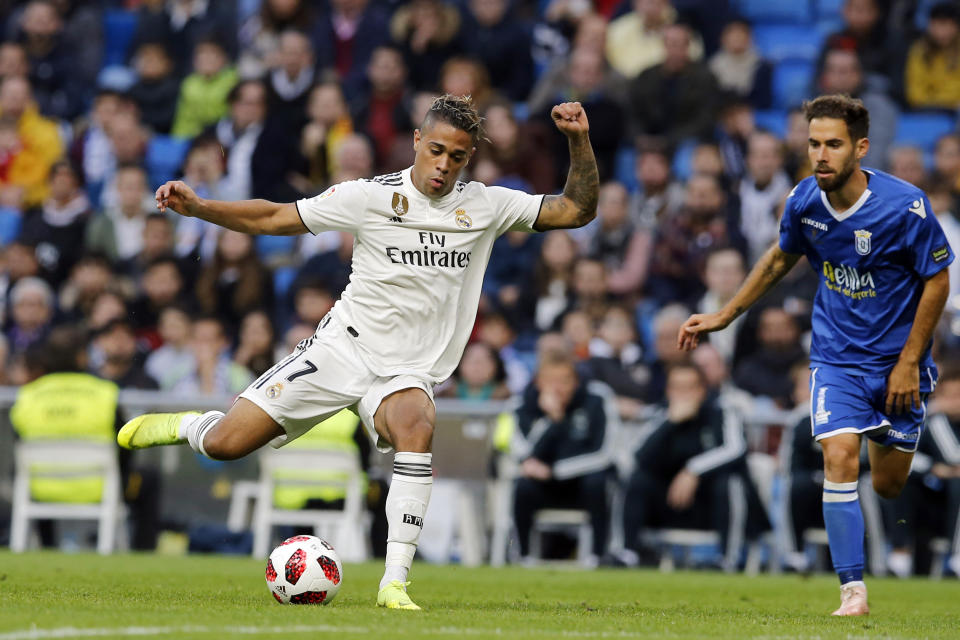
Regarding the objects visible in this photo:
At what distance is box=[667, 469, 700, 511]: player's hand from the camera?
13.6m

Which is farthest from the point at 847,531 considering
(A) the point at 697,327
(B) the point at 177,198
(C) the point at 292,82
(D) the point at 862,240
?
(C) the point at 292,82

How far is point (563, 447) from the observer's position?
13891 millimetres

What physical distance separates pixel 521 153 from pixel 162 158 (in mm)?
4678

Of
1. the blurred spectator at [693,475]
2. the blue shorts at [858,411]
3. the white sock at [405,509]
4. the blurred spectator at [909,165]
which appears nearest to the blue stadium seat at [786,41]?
the blurred spectator at [909,165]

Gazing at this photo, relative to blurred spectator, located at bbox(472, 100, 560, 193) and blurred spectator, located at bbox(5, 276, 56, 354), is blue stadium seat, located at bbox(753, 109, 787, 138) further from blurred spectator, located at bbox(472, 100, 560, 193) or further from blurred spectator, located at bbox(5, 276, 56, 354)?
blurred spectator, located at bbox(5, 276, 56, 354)

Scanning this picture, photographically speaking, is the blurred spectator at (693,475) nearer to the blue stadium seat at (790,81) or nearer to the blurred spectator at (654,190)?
the blurred spectator at (654,190)

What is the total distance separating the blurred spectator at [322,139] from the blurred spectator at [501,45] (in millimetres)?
1831

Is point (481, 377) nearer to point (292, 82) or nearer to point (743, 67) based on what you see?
point (292, 82)

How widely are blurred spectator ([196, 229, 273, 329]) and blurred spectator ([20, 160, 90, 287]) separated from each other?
1.91 meters

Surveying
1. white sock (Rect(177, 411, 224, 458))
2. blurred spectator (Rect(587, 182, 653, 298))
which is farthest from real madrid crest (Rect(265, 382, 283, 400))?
blurred spectator (Rect(587, 182, 653, 298))

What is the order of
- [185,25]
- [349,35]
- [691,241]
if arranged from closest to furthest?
1. [691,241]
2. [349,35]
3. [185,25]

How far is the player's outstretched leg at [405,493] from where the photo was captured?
304 inches

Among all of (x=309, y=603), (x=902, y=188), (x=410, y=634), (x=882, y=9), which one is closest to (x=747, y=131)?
(x=882, y=9)

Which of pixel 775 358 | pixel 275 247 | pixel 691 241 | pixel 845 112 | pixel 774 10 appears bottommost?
pixel 775 358
